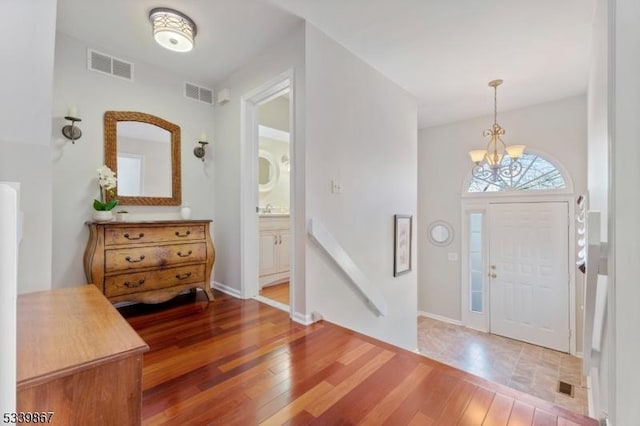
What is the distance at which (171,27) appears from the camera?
2205 millimetres

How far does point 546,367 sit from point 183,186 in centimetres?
503

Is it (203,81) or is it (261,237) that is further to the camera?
(261,237)

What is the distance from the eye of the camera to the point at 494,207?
4.57 meters

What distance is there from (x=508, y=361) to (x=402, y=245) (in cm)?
216

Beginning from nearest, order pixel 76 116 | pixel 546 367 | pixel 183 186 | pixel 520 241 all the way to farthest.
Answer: pixel 76 116
pixel 183 186
pixel 546 367
pixel 520 241

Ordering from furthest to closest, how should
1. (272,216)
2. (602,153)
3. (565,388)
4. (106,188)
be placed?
(272,216) < (565,388) < (106,188) < (602,153)

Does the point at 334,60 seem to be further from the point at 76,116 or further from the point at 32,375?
the point at 32,375

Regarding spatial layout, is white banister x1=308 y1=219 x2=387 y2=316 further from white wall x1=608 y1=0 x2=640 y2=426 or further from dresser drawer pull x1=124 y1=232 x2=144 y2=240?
white wall x1=608 y1=0 x2=640 y2=426

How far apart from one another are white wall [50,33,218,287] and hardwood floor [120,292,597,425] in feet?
3.49

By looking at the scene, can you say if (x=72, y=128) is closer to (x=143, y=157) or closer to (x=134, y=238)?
(x=143, y=157)

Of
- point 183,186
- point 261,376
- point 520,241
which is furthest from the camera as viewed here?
point 520,241

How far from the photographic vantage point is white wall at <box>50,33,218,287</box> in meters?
2.46

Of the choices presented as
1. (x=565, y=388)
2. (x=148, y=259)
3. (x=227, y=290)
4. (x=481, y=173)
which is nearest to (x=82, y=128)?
(x=148, y=259)

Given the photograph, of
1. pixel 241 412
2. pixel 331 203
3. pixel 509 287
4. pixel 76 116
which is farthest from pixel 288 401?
pixel 509 287
